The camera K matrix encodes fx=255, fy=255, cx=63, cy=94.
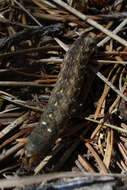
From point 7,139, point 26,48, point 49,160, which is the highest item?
point 26,48

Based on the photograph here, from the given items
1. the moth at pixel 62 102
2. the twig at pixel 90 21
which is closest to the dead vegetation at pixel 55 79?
the twig at pixel 90 21

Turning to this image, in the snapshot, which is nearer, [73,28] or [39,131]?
[39,131]

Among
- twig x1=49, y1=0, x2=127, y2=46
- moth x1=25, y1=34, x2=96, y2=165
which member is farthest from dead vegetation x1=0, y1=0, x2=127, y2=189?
moth x1=25, y1=34, x2=96, y2=165

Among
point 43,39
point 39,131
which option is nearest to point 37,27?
point 43,39

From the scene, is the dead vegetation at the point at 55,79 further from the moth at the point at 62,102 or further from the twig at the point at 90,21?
the moth at the point at 62,102

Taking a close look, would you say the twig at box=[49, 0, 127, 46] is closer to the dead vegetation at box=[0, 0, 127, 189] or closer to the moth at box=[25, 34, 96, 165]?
the dead vegetation at box=[0, 0, 127, 189]

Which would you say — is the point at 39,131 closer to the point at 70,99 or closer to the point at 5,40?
the point at 70,99

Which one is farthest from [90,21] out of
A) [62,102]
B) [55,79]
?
[62,102]

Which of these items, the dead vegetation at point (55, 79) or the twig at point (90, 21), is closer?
the dead vegetation at point (55, 79)

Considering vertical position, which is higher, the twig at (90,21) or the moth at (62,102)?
the twig at (90,21)

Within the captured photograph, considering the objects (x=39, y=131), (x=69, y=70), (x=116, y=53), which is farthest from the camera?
(x=116, y=53)

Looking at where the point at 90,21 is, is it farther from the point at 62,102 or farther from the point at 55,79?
the point at 62,102
